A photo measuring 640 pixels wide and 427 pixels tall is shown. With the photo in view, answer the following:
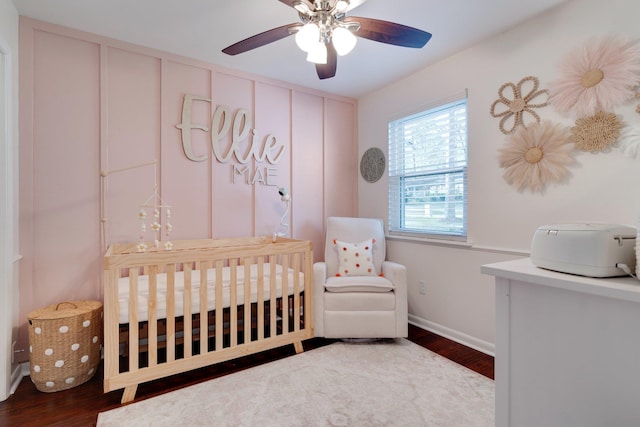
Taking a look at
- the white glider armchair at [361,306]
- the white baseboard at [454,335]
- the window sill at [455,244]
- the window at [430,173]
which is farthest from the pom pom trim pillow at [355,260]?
the white baseboard at [454,335]

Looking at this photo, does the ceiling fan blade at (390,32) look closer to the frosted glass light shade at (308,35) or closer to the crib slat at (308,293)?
the frosted glass light shade at (308,35)

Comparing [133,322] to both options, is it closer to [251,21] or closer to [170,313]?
[170,313]

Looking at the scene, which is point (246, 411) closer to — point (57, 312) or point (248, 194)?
point (57, 312)

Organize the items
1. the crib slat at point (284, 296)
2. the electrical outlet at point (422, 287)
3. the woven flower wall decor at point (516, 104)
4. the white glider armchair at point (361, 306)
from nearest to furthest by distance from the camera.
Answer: the woven flower wall decor at point (516, 104) → the crib slat at point (284, 296) → the white glider armchair at point (361, 306) → the electrical outlet at point (422, 287)

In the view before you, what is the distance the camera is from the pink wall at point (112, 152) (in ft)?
7.07

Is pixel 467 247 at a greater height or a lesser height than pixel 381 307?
greater

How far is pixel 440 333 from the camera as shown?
9.13ft

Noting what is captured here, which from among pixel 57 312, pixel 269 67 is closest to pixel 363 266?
pixel 269 67

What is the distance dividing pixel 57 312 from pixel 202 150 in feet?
5.11

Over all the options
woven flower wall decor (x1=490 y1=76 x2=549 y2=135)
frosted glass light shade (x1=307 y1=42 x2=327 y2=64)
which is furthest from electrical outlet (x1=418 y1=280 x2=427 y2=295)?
frosted glass light shade (x1=307 y1=42 x2=327 y2=64)

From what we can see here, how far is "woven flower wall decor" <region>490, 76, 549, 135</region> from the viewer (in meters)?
2.14

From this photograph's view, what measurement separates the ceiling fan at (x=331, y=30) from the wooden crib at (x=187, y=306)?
53.1 inches

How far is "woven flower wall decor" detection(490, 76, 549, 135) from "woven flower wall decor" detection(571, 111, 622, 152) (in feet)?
0.85

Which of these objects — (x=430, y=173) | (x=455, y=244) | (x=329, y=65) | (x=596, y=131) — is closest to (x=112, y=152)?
(x=329, y=65)
